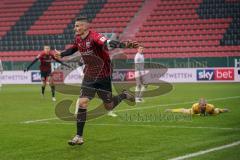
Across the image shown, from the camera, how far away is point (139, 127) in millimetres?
12797

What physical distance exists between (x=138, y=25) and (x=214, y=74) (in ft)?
35.9

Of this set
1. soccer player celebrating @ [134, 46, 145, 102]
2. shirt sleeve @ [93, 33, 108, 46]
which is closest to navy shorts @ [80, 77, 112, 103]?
shirt sleeve @ [93, 33, 108, 46]

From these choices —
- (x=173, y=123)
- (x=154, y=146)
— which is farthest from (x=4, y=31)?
(x=154, y=146)

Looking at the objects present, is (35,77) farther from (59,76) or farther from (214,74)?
(214,74)

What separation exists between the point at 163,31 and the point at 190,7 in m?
3.18

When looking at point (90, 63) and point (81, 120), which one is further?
point (90, 63)

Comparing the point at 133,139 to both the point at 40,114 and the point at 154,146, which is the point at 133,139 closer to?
the point at 154,146

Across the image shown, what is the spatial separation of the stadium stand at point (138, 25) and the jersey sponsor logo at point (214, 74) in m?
2.15

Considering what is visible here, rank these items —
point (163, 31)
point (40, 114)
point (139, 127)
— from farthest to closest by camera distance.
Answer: point (163, 31) → point (40, 114) → point (139, 127)

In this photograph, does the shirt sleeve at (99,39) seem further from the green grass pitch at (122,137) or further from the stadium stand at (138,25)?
the stadium stand at (138,25)

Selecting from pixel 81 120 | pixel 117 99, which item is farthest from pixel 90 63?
pixel 117 99

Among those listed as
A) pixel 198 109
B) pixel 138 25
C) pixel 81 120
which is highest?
pixel 138 25

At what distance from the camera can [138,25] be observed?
151 ft

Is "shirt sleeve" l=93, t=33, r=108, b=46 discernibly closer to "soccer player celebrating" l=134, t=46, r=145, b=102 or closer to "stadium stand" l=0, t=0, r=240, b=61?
"soccer player celebrating" l=134, t=46, r=145, b=102
